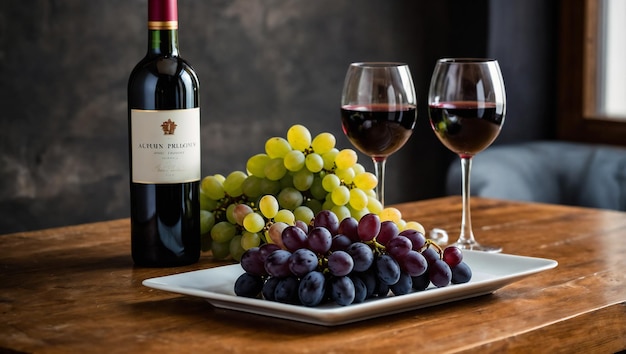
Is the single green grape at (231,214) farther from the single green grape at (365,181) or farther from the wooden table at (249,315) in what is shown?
the single green grape at (365,181)

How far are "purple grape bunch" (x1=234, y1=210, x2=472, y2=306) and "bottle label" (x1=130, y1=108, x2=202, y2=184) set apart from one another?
0.23m

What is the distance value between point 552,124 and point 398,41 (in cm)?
72

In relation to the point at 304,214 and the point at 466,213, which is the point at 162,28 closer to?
the point at 304,214

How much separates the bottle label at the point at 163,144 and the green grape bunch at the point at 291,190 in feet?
0.36

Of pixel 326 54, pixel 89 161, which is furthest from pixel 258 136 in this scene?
pixel 89 161

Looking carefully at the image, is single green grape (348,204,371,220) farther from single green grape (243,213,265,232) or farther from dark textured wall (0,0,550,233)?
dark textured wall (0,0,550,233)

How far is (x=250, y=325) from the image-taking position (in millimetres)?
952

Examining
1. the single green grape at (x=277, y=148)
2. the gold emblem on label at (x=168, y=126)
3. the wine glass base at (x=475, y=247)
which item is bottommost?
the wine glass base at (x=475, y=247)

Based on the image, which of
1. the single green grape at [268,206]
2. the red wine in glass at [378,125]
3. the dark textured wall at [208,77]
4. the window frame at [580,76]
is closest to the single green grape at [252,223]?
the single green grape at [268,206]

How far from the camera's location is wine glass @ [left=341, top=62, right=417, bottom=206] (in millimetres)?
1298

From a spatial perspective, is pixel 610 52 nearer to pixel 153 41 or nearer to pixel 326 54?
pixel 326 54

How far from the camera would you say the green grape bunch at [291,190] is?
4.19 ft

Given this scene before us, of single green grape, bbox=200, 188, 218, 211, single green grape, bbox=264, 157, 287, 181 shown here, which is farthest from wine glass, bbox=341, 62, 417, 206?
single green grape, bbox=200, 188, 218, 211

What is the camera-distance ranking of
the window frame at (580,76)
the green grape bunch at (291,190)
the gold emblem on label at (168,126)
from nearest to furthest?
1. the gold emblem on label at (168,126)
2. the green grape bunch at (291,190)
3. the window frame at (580,76)
